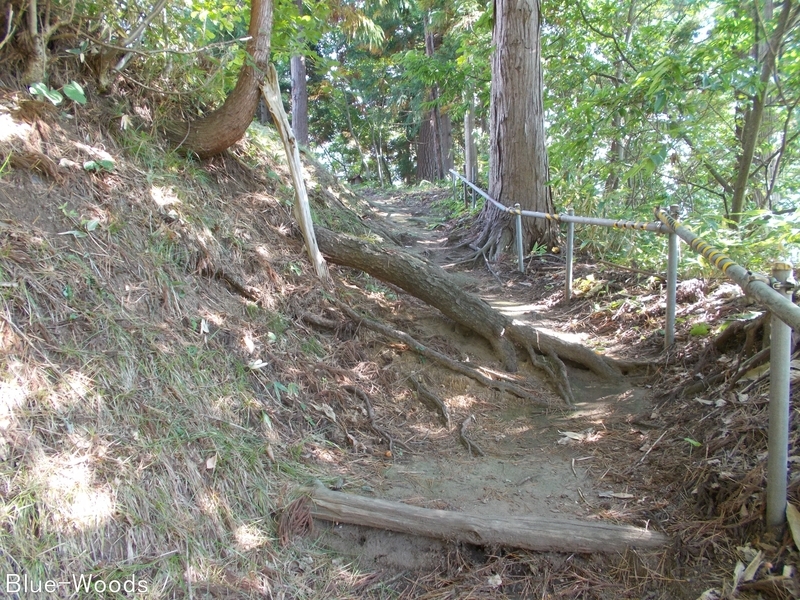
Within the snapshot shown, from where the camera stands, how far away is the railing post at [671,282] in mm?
3988

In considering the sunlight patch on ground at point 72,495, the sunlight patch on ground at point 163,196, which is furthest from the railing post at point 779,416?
the sunlight patch on ground at point 163,196

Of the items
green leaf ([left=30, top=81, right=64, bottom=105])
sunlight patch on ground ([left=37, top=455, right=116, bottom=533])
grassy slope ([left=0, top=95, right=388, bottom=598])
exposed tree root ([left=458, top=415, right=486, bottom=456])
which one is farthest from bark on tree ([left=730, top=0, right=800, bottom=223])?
sunlight patch on ground ([left=37, top=455, right=116, bottom=533])

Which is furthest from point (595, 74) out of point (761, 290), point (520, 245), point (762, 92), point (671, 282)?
point (761, 290)

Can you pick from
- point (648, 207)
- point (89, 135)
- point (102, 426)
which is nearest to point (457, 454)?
point (102, 426)

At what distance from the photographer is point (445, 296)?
496cm

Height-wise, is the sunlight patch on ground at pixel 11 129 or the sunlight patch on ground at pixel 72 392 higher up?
the sunlight patch on ground at pixel 11 129

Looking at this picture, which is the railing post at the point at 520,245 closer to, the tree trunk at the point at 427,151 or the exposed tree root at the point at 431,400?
the exposed tree root at the point at 431,400

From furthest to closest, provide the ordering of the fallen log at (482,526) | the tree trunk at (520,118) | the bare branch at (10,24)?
the tree trunk at (520,118), the bare branch at (10,24), the fallen log at (482,526)

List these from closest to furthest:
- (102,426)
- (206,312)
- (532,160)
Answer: (102,426), (206,312), (532,160)

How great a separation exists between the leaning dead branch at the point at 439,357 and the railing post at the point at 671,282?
3.84ft

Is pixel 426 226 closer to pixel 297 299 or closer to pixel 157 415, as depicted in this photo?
pixel 297 299

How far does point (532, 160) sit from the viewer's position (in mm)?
7711

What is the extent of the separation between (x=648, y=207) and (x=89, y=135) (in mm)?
6662

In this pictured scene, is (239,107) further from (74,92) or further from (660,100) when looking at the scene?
(660,100)
